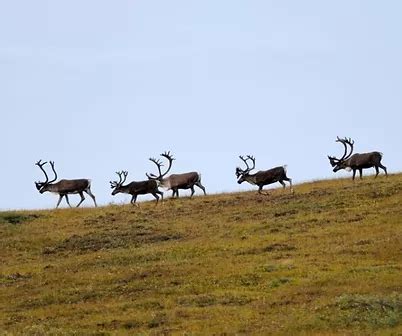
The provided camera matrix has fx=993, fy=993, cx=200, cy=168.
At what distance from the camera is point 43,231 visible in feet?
124

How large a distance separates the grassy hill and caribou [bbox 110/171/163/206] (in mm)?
1449

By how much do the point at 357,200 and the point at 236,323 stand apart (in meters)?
15.1

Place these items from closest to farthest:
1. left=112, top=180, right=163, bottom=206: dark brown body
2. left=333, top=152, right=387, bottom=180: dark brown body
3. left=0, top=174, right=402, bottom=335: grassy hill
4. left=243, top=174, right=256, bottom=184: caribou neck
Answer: left=0, top=174, right=402, bottom=335: grassy hill < left=333, top=152, right=387, bottom=180: dark brown body < left=112, top=180, right=163, bottom=206: dark brown body < left=243, top=174, right=256, bottom=184: caribou neck

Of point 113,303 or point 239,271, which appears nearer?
point 113,303

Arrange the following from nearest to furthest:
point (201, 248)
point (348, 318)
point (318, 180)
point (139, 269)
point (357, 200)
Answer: point (348, 318)
point (139, 269)
point (201, 248)
point (357, 200)
point (318, 180)

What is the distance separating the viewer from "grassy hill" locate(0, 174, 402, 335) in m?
23.0

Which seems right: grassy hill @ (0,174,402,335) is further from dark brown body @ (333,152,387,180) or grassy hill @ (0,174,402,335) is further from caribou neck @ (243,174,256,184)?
caribou neck @ (243,174,256,184)

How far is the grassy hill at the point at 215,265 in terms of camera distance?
23.0 metres

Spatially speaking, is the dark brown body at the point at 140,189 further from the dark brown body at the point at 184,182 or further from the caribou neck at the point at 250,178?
the caribou neck at the point at 250,178

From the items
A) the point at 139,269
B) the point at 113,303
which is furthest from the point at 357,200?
the point at 113,303

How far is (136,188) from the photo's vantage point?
1737 inches

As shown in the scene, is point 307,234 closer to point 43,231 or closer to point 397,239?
point 397,239

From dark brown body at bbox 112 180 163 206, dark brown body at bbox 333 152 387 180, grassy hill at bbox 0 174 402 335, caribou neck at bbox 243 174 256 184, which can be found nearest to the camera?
grassy hill at bbox 0 174 402 335

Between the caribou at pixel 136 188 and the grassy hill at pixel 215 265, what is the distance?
1449 millimetres
